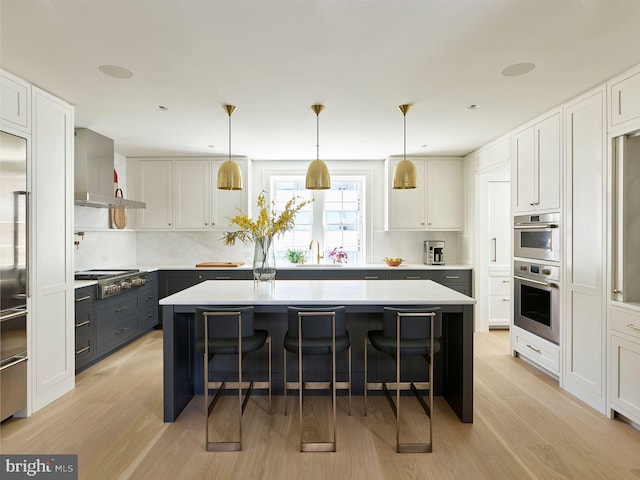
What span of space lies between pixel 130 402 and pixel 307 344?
1658 millimetres

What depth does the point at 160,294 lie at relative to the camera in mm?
4902

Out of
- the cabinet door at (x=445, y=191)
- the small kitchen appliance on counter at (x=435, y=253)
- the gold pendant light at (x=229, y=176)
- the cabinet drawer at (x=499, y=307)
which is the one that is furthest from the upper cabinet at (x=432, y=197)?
the gold pendant light at (x=229, y=176)

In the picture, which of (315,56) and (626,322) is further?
(626,322)

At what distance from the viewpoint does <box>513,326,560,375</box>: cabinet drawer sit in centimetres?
317

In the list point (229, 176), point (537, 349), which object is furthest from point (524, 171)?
point (229, 176)

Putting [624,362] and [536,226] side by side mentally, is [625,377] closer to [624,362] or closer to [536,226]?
[624,362]

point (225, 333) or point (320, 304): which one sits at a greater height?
point (320, 304)

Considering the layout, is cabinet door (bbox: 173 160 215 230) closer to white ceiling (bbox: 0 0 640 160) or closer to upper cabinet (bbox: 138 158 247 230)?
upper cabinet (bbox: 138 158 247 230)

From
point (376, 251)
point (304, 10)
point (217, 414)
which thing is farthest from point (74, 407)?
point (376, 251)

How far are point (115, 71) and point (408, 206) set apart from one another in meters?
3.92

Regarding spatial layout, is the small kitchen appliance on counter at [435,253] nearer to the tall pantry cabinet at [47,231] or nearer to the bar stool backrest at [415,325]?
the bar stool backrest at [415,325]

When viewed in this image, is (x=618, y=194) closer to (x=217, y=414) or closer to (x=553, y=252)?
(x=553, y=252)

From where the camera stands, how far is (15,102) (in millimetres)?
2461

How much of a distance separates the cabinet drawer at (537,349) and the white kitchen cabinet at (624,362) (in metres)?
0.61
